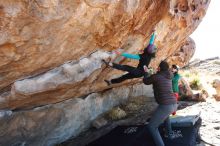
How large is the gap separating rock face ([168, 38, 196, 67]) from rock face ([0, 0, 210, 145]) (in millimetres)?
3373

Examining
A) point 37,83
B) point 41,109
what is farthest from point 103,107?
point 37,83

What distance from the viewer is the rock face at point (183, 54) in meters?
14.2

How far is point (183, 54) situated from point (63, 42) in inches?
335

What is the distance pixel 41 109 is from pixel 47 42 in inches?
111

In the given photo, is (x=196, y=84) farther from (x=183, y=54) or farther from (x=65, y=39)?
(x=65, y=39)

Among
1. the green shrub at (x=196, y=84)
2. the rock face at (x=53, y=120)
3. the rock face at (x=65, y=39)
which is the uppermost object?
the rock face at (x=65, y=39)

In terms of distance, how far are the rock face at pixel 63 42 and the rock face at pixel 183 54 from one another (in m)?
3.37

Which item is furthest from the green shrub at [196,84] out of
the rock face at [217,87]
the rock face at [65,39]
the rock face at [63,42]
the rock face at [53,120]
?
the rock face at [65,39]

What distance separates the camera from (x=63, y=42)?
Result: 23.6ft

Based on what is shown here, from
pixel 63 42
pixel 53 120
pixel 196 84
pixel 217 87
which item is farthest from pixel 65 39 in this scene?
pixel 217 87

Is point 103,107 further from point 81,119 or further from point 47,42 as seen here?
point 47,42

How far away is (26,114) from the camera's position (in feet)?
28.9

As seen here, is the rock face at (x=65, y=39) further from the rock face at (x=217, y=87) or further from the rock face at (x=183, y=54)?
the rock face at (x=217, y=87)

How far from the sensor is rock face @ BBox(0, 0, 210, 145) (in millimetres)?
6262
